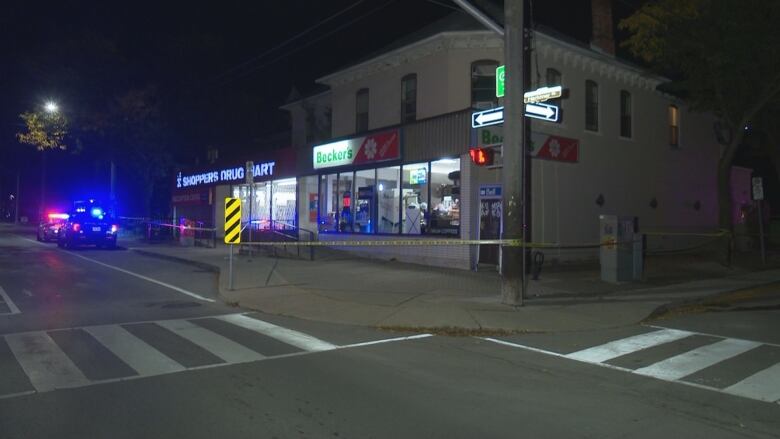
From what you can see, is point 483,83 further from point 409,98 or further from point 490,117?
point 490,117

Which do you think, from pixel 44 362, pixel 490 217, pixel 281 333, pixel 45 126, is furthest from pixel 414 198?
pixel 45 126

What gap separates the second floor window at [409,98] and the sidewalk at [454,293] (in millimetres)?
5029

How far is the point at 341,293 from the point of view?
13.0 m

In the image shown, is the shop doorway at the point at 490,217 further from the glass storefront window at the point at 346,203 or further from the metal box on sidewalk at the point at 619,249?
the glass storefront window at the point at 346,203

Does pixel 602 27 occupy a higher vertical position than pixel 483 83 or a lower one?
higher

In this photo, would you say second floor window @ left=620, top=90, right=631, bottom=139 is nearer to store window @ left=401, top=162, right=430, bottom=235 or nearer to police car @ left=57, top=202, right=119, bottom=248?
store window @ left=401, top=162, right=430, bottom=235

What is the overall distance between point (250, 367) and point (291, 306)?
4.68 metres

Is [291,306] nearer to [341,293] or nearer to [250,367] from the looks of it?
[341,293]

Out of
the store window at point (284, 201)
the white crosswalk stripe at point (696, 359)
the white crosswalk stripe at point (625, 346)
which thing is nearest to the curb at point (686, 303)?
the white crosswalk stripe at point (625, 346)

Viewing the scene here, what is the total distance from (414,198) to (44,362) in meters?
13.0

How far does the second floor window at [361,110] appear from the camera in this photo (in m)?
22.0

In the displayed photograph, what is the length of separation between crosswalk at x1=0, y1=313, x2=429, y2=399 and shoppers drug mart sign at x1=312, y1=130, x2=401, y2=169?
394 inches

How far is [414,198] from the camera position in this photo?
19.0 metres

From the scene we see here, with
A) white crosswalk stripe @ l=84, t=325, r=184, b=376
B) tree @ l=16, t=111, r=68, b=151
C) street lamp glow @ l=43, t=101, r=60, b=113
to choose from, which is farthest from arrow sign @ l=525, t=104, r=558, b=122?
tree @ l=16, t=111, r=68, b=151
